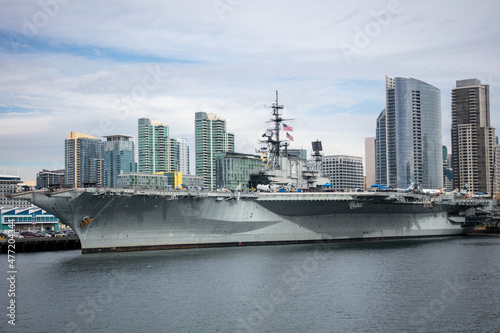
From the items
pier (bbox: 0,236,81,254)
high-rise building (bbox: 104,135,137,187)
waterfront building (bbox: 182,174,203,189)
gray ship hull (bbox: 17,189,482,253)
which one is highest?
high-rise building (bbox: 104,135,137,187)

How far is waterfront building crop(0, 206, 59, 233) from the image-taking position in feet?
196

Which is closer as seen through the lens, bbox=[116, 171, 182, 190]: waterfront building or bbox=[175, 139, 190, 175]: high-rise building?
bbox=[116, 171, 182, 190]: waterfront building

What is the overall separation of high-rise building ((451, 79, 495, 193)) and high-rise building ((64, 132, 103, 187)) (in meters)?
84.0

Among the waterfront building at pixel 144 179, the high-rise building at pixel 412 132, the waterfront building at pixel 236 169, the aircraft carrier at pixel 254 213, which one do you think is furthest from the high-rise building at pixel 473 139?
the aircraft carrier at pixel 254 213

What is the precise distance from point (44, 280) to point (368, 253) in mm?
19227

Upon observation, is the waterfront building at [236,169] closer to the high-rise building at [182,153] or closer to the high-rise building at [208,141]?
the high-rise building at [208,141]

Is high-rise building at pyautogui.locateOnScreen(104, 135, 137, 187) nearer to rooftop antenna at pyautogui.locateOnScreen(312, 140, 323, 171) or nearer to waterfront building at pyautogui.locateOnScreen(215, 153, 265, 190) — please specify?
waterfront building at pyautogui.locateOnScreen(215, 153, 265, 190)

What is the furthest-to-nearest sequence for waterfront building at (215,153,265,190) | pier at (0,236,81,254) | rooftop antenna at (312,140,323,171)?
waterfront building at (215,153,265,190) < rooftop antenna at (312,140,323,171) < pier at (0,236,81,254)

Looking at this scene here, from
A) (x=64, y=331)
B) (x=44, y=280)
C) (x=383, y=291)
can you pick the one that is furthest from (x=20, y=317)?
(x=383, y=291)

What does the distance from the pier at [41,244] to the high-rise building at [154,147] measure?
97.4 metres

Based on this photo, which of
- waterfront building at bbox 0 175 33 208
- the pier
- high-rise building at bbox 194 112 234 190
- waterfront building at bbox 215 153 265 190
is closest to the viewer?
the pier

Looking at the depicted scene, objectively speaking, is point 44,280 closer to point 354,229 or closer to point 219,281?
point 219,281

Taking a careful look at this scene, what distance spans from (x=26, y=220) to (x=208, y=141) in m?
80.9

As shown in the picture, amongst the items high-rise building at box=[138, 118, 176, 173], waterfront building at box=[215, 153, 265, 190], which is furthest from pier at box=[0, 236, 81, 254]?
high-rise building at box=[138, 118, 176, 173]
